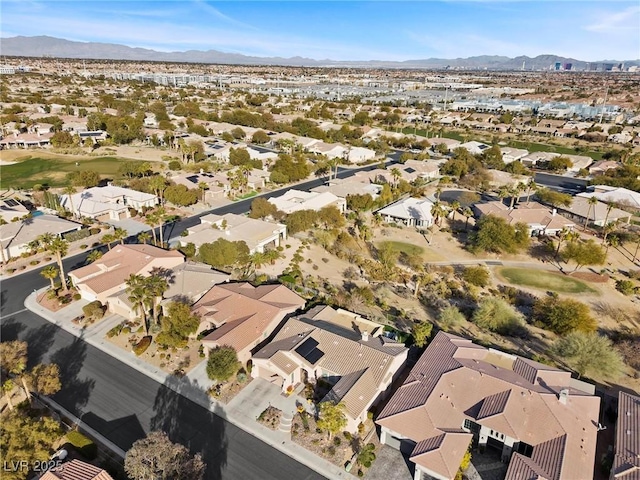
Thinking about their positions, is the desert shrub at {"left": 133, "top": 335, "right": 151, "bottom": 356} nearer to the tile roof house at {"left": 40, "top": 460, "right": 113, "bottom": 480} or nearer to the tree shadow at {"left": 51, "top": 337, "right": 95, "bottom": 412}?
the tree shadow at {"left": 51, "top": 337, "right": 95, "bottom": 412}

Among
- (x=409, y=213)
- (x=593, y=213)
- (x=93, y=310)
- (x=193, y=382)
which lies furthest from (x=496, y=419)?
(x=593, y=213)

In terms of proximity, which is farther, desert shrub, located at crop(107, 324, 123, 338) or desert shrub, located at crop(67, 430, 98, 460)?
desert shrub, located at crop(107, 324, 123, 338)

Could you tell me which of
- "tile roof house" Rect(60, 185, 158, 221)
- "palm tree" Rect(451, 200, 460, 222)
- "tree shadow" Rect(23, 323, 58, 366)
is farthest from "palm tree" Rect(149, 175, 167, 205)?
"palm tree" Rect(451, 200, 460, 222)

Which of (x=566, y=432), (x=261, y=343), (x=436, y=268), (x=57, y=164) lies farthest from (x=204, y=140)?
(x=566, y=432)

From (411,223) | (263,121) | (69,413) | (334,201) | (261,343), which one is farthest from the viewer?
(263,121)

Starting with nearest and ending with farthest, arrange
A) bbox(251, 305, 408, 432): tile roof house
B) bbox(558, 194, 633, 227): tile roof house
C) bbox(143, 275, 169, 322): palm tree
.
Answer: bbox(251, 305, 408, 432): tile roof house
bbox(143, 275, 169, 322): palm tree
bbox(558, 194, 633, 227): tile roof house

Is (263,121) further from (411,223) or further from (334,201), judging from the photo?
(411,223)

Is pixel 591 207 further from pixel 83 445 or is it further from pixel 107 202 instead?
pixel 107 202
